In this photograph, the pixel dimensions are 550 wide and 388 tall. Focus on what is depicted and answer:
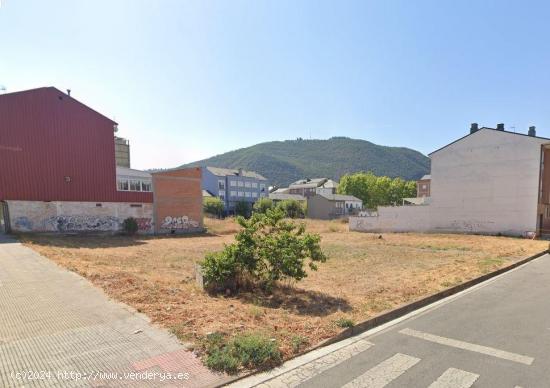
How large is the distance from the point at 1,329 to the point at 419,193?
9526 centimetres

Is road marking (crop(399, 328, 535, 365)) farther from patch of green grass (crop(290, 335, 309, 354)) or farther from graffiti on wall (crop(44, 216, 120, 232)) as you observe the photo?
graffiti on wall (crop(44, 216, 120, 232))

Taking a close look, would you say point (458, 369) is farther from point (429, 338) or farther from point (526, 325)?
point (526, 325)

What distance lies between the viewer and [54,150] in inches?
1051

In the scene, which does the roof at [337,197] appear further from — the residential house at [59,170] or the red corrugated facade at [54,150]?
the red corrugated facade at [54,150]

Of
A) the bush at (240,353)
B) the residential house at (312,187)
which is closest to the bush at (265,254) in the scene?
the bush at (240,353)

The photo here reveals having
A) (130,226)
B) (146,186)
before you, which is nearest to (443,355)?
(130,226)

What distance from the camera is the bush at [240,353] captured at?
173 inches

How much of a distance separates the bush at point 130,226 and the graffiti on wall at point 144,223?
550 mm

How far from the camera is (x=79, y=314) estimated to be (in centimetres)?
598

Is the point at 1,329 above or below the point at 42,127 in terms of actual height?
below

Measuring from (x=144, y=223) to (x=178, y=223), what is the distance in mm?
3857

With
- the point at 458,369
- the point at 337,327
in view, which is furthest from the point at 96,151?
the point at 458,369

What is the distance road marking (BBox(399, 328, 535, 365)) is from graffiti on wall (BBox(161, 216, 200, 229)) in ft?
105

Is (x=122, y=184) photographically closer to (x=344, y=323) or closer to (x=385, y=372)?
(x=344, y=323)
